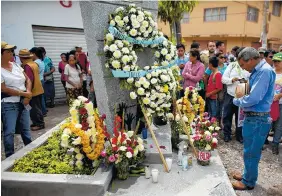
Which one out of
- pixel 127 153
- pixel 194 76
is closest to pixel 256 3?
pixel 194 76

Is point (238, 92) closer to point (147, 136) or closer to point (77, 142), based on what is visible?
point (147, 136)

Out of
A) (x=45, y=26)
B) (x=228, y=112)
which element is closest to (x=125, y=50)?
(x=228, y=112)

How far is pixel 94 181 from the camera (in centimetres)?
293

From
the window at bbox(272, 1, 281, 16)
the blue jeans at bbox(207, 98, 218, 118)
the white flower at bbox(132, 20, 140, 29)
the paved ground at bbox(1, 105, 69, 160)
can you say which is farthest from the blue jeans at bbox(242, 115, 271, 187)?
the window at bbox(272, 1, 281, 16)

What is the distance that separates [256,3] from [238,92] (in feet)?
73.5

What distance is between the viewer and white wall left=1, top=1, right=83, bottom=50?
738 cm

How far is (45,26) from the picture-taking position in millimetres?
8297

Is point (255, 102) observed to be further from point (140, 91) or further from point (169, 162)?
point (140, 91)

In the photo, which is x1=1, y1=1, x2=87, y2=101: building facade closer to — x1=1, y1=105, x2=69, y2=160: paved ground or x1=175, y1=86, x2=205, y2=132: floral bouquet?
x1=1, y1=105, x2=69, y2=160: paved ground

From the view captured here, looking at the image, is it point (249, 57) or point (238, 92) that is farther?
point (238, 92)

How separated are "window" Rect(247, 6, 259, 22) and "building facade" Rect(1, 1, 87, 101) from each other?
1785 centimetres

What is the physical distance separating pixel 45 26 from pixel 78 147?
21.3 feet

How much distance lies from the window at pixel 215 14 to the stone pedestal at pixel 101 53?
20.3 metres

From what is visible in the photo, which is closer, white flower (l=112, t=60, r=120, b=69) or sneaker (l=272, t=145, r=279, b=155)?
white flower (l=112, t=60, r=120, b=69)
